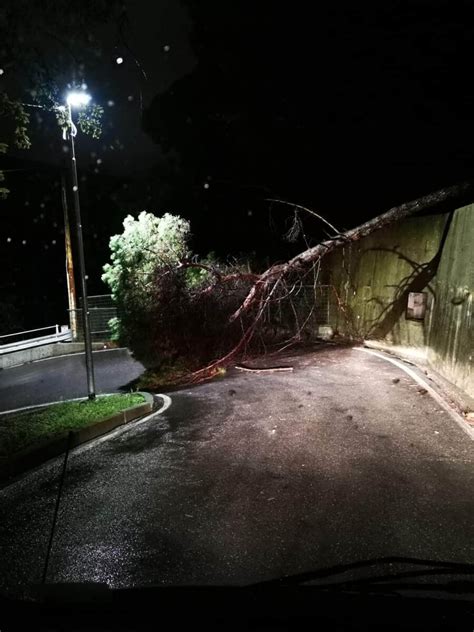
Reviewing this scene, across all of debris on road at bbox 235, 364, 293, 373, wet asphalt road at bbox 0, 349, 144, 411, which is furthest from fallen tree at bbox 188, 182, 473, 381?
wet asphalt road at bbox 0, 349, 144, 411

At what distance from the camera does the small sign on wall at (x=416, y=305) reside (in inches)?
457

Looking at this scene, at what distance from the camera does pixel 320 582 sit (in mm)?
3426

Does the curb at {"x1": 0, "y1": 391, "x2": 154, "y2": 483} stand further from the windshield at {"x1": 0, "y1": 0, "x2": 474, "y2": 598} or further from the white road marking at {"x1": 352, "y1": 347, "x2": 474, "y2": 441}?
the white road marking at {"x1": 352, "y1": 347, "x2": 474, "y2": 441}

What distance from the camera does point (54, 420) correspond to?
8.05 metres

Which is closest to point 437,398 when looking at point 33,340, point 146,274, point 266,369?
point 266,369

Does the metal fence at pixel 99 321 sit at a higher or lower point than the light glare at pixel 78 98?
lower

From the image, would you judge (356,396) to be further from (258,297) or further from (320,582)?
(320,582)

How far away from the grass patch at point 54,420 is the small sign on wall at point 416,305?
729 cm

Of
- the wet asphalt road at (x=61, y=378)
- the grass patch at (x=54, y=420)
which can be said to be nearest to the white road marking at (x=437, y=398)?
the grass patch at (x=54, y=420)

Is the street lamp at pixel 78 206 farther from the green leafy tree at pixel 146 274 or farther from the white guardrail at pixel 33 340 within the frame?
the white guardrail at pixel 33 340

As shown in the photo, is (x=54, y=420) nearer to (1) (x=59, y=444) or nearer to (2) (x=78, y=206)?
(1) (x=59, y=444)

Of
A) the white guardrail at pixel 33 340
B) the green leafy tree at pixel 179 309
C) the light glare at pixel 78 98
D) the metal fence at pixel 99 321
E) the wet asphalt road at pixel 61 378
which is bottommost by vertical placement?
the wet asphalt road at pixel 61 378

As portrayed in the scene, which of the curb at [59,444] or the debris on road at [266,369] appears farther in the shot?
the debris on road at [266,369]

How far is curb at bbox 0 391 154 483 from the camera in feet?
19.5
